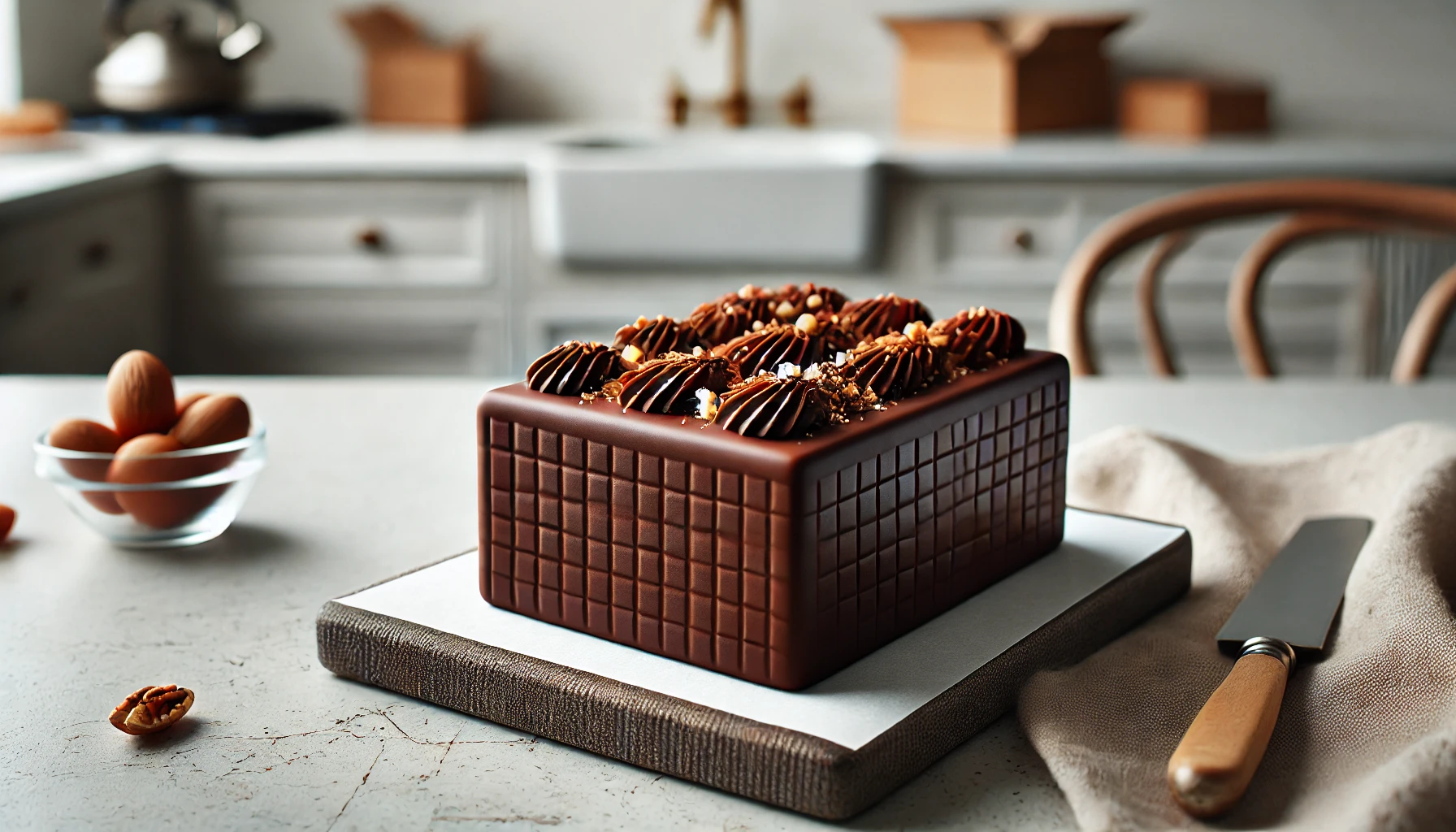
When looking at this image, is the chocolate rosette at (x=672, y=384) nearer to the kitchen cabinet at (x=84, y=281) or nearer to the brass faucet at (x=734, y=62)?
the kitchen cabinet at (x=84, y=281)

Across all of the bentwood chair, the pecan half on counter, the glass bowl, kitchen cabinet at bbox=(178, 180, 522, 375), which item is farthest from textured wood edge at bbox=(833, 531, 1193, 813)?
kitchen cabinet at bbox=(178, 180, 522, 375)

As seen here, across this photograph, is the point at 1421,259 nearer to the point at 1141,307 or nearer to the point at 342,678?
the point at 1141,307

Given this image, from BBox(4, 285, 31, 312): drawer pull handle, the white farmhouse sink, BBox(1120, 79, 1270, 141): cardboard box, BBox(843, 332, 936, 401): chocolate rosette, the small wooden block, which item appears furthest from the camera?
the small wooden block

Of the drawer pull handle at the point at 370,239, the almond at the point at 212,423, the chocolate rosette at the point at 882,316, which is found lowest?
the almond at the point at 212,423

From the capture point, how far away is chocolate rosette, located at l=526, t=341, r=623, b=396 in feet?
1.95

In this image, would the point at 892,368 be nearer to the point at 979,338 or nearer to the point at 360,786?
the point at 979,338

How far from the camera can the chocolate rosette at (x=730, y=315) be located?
699mm

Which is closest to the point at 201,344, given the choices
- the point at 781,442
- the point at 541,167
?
the point at 541,167

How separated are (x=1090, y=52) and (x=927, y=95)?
0.33 m

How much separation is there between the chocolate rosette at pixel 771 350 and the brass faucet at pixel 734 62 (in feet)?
7.81

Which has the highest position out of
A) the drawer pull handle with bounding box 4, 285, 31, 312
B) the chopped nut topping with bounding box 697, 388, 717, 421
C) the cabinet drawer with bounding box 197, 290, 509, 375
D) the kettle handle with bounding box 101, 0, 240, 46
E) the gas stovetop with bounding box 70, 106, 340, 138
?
the kettle handle with bounding box 101, 0, 240, 46

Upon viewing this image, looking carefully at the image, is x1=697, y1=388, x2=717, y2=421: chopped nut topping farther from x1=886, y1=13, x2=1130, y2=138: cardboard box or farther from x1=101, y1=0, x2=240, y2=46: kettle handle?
x1=101, y1=0, x2=240, y2=46: kettle handle

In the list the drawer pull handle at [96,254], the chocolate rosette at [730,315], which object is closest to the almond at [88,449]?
the chocolate rosette at [730,315]

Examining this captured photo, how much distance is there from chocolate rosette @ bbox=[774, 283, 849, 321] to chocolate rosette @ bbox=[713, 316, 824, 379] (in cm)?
8
